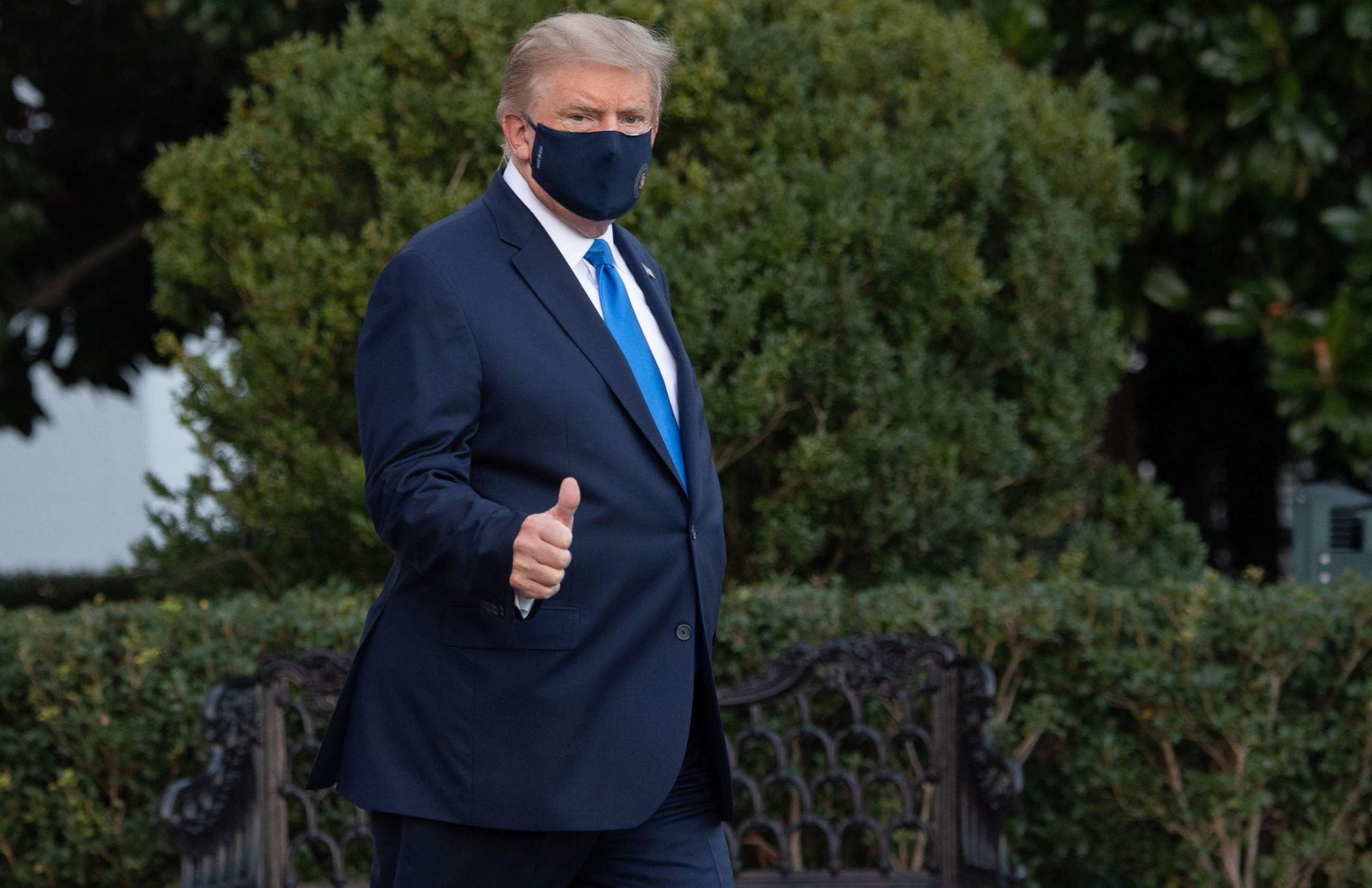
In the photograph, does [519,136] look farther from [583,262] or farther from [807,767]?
[807,767]

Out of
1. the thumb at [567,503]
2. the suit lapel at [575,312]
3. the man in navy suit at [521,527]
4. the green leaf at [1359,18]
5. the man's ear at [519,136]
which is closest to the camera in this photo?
the thumb at [567,503]

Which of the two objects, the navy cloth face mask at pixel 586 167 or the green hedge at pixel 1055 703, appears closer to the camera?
the navy cloth face mask at pixel 586 167

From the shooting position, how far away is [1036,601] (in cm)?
398

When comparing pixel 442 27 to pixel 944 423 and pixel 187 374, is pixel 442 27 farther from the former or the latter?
pixel 944 423

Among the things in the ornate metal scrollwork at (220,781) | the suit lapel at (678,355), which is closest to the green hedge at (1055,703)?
the ornate metal scrollwork at (220,781)

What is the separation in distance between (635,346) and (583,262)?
149 mm

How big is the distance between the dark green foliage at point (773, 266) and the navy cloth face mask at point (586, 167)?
7.27ft

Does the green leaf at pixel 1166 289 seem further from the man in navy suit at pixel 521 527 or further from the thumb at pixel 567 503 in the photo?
the thumb at pixel 567 503

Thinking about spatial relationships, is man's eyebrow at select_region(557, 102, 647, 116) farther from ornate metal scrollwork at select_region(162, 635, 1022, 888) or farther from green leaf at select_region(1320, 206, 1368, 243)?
green leaf at select_region(1320, 206, 1368, 243)

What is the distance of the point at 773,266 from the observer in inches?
179

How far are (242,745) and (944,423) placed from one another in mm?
2371

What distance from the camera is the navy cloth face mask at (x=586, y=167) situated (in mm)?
2098

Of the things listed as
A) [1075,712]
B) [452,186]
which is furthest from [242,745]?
[1075,712]

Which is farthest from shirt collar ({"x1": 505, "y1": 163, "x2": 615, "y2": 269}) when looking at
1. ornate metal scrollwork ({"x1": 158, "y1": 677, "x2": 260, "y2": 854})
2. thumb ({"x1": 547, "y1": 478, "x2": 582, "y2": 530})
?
ornate metal scrollwork ({"x1": 158, "y1": 677, "x2": 260, "y2": 854})
